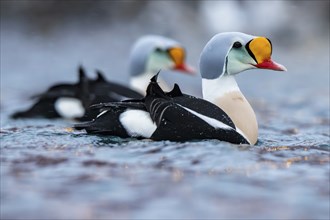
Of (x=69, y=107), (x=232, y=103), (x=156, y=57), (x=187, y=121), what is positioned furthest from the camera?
(x=156, y=57)

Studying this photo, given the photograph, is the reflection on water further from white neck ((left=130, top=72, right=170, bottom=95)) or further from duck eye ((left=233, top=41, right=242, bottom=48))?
white neck ((left=130, top=72, right=170, bottom=95))

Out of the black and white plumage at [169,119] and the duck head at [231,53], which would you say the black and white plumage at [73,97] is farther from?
the black and white plumage at [169,119]

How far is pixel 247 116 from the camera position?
24.6ft

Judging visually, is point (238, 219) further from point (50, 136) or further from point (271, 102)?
point (271, 102)

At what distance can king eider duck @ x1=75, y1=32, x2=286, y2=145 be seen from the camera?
6.87 metres

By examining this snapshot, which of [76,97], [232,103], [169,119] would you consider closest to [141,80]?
[76,97]

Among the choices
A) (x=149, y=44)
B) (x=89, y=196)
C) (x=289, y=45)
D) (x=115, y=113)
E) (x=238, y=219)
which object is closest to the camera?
(x=238, y=219)

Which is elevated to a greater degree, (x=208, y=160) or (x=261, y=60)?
(x=261, y=60)

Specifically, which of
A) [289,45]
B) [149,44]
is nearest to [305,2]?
[289,45]

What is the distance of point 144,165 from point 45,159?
69cm

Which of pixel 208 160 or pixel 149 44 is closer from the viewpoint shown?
pixel 208 160

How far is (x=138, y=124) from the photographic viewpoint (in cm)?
704

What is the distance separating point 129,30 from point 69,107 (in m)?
8.21

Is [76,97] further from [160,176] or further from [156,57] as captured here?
[160,176]
